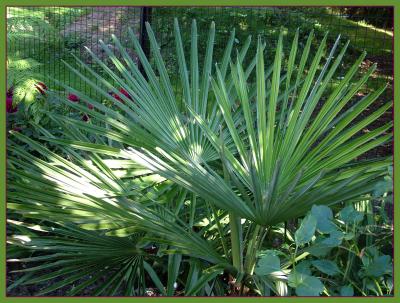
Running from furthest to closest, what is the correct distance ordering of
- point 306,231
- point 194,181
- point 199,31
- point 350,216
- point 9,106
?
point 199,31, point 9,106, point 194,181, point 350,216, point 306,231

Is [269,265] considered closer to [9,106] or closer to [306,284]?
[306,284]

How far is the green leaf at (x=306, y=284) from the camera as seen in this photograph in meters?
1.63

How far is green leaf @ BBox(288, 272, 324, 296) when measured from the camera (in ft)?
5.36

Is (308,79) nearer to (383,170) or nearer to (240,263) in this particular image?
(383,170)

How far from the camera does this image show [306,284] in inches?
65.2

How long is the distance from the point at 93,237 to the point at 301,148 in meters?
0.94

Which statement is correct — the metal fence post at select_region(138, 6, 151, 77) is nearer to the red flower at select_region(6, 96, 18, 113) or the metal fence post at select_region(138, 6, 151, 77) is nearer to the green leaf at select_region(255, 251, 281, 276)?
the red flower at select_region(6, 96, 18, 113)

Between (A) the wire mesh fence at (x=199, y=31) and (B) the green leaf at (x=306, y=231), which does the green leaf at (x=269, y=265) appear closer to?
(B) the green leaf at (x=306, y=231)

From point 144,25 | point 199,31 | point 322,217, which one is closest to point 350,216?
point 322,217

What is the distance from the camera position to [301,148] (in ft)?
7.40

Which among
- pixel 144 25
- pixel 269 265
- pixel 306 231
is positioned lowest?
pixel 269 265

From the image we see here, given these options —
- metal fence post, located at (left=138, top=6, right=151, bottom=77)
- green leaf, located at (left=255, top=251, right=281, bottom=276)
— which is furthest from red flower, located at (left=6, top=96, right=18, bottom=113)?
green leaf, located at (left=255, top=251, right=281, bottom=276)

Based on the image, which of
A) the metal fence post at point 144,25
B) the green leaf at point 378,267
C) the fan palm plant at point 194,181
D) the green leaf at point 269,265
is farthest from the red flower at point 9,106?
the green leaf at point 378,267

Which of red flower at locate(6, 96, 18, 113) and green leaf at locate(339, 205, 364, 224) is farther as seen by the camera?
red flower at locate(6, 96, 18, 113)
